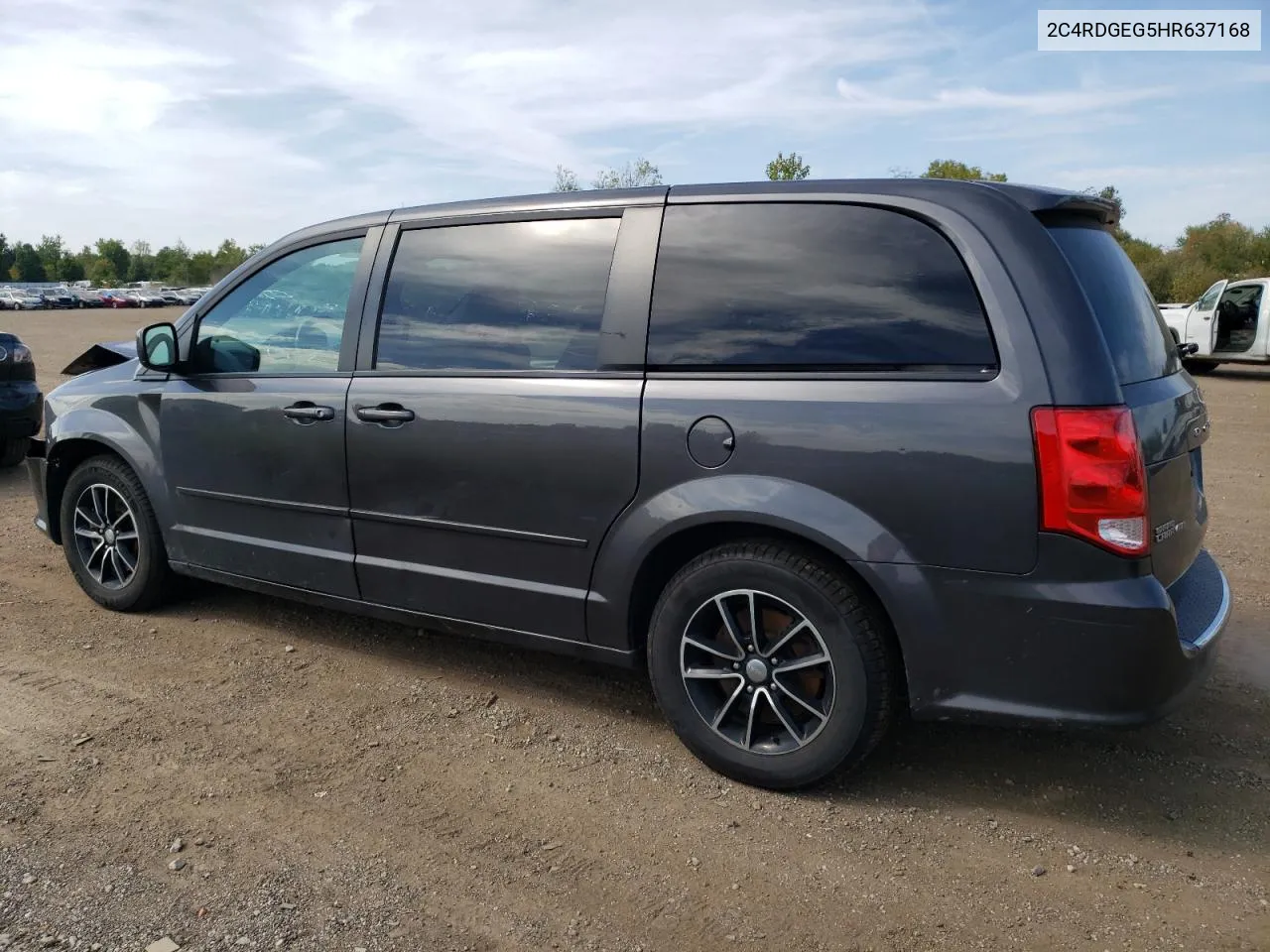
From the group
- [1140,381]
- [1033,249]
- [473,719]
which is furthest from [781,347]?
[473,719]

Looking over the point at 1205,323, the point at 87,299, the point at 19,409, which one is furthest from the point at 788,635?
the point at 87,299

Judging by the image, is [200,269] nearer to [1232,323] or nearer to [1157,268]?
[1157,268]

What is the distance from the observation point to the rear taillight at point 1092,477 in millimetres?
2688

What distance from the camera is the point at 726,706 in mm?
3250

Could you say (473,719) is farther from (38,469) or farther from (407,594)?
(38,469)

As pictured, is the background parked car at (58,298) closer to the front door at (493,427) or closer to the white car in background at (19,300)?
the white car in background at (19,300)

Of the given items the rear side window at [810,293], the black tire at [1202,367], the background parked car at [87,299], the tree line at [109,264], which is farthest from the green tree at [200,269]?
the rear side window at [810,293]

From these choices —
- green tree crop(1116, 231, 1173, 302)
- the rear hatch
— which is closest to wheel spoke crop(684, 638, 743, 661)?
the rear hatch

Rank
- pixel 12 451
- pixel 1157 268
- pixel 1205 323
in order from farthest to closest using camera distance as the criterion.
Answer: pixel 1157 268, pixel 1205 323, pixel 12 451

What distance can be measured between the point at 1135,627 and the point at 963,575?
453mm

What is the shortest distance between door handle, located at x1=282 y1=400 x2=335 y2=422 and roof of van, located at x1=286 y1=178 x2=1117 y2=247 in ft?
2.55

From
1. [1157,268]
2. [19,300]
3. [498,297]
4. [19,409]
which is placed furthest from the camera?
[19,300]

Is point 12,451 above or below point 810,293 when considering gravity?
below

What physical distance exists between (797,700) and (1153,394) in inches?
54.5
